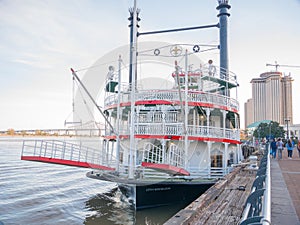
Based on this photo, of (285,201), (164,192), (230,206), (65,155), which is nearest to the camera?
(230,206)

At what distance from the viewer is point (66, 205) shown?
48.6 feet

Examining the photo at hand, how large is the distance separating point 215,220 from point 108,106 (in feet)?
38.0

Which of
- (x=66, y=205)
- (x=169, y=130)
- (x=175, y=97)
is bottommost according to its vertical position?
(x=66, y=205)

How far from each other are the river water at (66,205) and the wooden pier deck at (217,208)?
4.87 m

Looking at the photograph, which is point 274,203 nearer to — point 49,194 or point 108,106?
point 108,106

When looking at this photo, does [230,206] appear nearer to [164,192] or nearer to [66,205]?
[164,192]

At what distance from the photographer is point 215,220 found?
16.7 ft

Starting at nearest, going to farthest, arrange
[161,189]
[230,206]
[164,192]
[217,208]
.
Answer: [217,208] < [230,206] < [161,189] < [164,192]

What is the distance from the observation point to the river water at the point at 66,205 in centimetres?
1202

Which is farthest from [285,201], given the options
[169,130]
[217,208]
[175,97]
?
[175,97]

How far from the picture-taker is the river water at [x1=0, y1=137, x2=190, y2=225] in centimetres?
1202

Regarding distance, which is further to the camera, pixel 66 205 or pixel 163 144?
pixel 66 205

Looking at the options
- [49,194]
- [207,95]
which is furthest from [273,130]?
[49,194]

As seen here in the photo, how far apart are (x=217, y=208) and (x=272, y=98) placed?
349 feet
